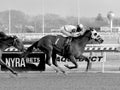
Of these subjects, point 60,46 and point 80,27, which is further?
point 80,27

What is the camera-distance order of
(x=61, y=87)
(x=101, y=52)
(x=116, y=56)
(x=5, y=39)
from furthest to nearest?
(x=116, y=56) → (x=101, y=52) → (x=5, y=39) → (x=61, y=87)

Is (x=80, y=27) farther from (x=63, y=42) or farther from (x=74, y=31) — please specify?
(x=63, y=42)

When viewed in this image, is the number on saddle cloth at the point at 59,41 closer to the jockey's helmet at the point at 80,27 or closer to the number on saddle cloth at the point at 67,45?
the number on saddle cloth at the point at 67,45

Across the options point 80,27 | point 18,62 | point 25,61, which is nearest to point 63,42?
point 80,27

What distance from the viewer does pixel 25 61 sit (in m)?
16.6

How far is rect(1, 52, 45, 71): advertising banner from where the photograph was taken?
16469 millimetres

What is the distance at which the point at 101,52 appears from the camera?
17297 millimetres

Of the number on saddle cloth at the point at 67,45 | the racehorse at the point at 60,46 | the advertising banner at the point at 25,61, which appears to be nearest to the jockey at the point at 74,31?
the racehorse at the point at 60,46

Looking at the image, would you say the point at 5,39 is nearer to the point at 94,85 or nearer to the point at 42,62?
the point at 42,62

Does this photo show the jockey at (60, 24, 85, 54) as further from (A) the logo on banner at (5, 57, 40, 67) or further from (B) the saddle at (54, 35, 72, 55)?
(A) the logo on banner at (5, 57, 40, 67)

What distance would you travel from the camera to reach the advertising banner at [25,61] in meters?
16.5

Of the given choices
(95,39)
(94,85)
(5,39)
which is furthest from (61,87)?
(95,39)

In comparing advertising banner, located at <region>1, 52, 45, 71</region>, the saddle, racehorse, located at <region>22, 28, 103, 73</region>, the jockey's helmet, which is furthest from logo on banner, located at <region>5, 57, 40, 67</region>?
the jockey's helmet

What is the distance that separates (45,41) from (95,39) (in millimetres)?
1882
